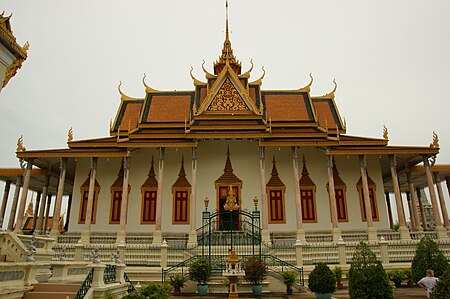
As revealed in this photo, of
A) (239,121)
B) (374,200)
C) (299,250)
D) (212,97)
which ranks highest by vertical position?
(212,97)

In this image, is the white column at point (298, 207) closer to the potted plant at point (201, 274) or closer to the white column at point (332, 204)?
the white column at point (332, 204)

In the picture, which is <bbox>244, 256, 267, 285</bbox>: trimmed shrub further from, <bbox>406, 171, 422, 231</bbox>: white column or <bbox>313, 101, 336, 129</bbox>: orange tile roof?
<bbox>406, 171, 422, 231</bbox>: white column

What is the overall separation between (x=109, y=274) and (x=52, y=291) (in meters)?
1.41

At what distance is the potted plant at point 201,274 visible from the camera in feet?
36.4

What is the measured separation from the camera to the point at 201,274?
11.1 m

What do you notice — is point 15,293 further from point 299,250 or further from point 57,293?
point 299,250

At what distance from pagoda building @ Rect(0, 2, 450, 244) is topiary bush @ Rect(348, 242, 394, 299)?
10358 mm

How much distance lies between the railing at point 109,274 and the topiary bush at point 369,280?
5135mm

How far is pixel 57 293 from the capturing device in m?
6.88

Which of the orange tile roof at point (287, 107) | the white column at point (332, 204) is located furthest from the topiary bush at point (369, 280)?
the orange tile roof at point (287, 107)

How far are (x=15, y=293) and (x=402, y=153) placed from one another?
57.5 ft

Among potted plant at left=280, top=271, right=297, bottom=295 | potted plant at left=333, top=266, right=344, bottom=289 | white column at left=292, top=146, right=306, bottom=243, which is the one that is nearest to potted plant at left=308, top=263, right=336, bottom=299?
potted plant at left=280, top=271, right=297, bottom=295

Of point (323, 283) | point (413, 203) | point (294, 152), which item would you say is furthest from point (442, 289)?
point (413, 203)

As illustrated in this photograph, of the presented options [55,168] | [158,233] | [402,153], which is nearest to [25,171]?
[55,168]
